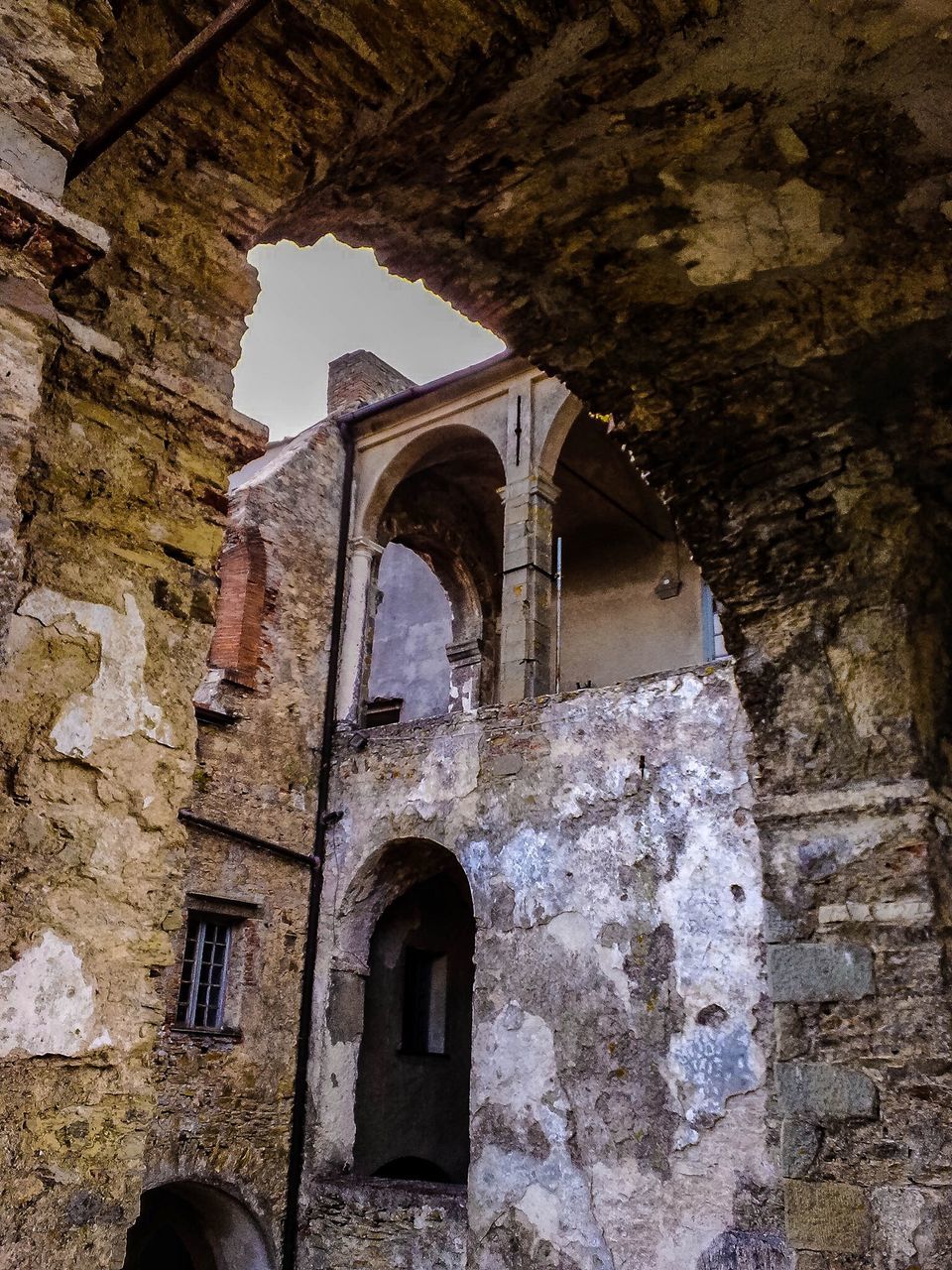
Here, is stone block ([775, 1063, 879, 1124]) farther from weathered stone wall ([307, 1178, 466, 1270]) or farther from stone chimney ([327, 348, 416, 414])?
stone chimney ([327, 348, 416, 414])

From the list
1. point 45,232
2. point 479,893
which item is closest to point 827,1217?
point 45,232

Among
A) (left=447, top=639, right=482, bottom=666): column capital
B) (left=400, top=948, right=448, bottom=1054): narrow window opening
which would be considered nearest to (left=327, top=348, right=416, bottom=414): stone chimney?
(left=447, top=639, right=482, bottom=666): column capital

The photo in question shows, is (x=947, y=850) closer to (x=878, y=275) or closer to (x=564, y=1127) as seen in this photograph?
(x=878, y=275)

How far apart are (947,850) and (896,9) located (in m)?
3.09

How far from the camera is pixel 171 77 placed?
2.68 metres

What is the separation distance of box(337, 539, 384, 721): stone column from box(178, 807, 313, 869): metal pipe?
4.96 feet

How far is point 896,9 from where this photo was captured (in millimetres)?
3246

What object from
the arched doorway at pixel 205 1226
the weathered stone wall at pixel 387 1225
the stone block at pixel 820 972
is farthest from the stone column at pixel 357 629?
the stone block at pixel 820 972

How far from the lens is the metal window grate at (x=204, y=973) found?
32.8 ft

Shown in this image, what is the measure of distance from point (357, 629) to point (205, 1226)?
577cm

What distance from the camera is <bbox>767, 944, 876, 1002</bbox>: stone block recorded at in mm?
4551

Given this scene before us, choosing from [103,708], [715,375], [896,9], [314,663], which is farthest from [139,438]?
[314,663]

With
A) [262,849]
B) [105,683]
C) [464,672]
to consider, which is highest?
[464,672]

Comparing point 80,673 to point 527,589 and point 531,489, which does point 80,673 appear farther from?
point 531,489
